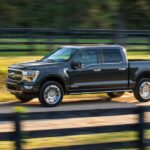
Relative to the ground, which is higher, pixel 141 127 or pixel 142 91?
pixel 141 127

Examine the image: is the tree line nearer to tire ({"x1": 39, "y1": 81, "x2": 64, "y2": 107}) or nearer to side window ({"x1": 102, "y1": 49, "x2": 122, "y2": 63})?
side window ({"x1": 102, "y1": 49, "x2": 122, "y2": 63})

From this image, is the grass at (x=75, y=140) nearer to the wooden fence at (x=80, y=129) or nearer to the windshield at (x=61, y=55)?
the wooden fence at (x=80, y=129)

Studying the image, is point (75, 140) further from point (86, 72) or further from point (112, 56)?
point (112, 56)

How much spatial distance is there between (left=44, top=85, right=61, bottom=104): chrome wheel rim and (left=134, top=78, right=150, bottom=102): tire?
2.62 meters

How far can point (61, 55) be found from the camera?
17.3 meters

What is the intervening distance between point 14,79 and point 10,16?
2334 cm

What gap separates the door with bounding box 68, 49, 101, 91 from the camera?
55.8 feet

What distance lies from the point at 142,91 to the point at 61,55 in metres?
2.71

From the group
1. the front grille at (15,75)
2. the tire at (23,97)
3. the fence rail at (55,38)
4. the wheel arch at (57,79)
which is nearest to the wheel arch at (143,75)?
the wheel arch at (57,79)

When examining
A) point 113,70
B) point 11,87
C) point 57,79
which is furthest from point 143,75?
point 11,87

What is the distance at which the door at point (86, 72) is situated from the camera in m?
17.0

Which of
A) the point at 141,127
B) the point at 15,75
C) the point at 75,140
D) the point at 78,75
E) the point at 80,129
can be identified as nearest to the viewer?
the point at 80,129

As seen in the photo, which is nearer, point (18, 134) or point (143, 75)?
point (18, 134)

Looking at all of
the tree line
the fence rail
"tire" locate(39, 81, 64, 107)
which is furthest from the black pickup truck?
the tree line
